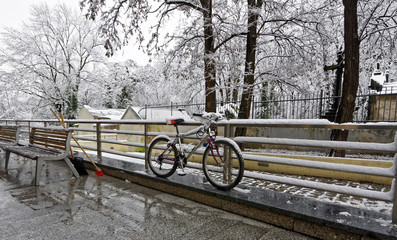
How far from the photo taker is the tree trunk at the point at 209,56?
9633mm

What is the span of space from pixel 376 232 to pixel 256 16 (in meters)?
9.10

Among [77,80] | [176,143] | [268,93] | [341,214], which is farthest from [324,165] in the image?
[77,80]

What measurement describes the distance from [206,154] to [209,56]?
6.76m

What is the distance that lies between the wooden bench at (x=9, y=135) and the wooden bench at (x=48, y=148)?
30.9 inches

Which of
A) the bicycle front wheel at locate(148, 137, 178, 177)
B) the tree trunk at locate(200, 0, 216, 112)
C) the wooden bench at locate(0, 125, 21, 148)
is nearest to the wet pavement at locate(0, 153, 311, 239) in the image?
the bicycle front wheel at locate(148, 137, 178, 177)

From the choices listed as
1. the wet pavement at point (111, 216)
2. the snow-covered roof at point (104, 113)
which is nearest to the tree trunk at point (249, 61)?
the wet pavement at point (111, 216)

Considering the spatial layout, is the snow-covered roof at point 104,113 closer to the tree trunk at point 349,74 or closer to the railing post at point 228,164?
the tree trunk at point 349,74

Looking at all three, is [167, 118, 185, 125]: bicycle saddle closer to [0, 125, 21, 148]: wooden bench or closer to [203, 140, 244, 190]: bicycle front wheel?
[203, 140, 244, 190]: bicycle front wheel

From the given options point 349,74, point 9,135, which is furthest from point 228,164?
point 349,74

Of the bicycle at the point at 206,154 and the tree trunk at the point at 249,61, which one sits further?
the tree trunk at the point at 249,61

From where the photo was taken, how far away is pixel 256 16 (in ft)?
31.6

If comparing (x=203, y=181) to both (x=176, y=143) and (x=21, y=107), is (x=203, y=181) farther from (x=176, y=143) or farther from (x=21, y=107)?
(x=21, y=107)

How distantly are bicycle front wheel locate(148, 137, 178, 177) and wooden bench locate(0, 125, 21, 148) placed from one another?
13.3ft

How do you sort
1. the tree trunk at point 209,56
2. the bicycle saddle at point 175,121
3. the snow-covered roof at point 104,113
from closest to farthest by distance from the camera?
the bicycle saddle at point 175,121, the tree trunk at point 209,56, the snow-covered roof at point 104,113
